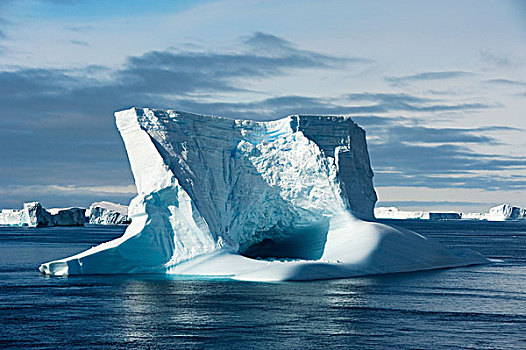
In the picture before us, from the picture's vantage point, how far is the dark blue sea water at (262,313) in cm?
1656

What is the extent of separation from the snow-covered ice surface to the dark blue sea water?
2.98ft

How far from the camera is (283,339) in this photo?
54.4 feet

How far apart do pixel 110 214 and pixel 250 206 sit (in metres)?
73.7

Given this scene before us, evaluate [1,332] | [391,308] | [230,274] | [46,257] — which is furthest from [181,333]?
[46,257]

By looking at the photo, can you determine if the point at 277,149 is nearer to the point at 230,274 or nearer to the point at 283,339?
the point at 230,274

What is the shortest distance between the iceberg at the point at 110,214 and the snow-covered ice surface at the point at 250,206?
68684 mm

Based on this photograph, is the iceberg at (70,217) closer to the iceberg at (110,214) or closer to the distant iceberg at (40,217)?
the distant iceberg at (40,217)

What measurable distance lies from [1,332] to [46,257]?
70.0ft

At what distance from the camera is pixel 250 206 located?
2888 centimetres

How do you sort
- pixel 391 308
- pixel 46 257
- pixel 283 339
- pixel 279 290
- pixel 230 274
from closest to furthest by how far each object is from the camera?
pixel 283 339 < pixel 391 308 < pixel 279 290 < pixel 230 274 < pixel 46 257

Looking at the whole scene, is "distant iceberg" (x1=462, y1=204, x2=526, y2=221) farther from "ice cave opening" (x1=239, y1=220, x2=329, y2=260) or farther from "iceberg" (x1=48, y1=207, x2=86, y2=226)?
"ice cave opening" (x1=239, y1=220, x2=329, y2=260)

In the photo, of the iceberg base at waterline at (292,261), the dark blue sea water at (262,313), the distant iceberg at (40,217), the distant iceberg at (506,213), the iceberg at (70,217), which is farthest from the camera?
the distant iceberg at (506,213)

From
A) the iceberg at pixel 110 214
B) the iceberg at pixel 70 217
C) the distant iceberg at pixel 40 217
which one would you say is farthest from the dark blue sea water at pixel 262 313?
the iceberg at pixel 110 214

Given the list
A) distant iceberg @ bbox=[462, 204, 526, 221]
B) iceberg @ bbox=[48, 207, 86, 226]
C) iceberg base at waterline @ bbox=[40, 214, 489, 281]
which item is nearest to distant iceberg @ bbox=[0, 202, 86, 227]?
iceberg @ bbox=[48, 207, 86, 226]
